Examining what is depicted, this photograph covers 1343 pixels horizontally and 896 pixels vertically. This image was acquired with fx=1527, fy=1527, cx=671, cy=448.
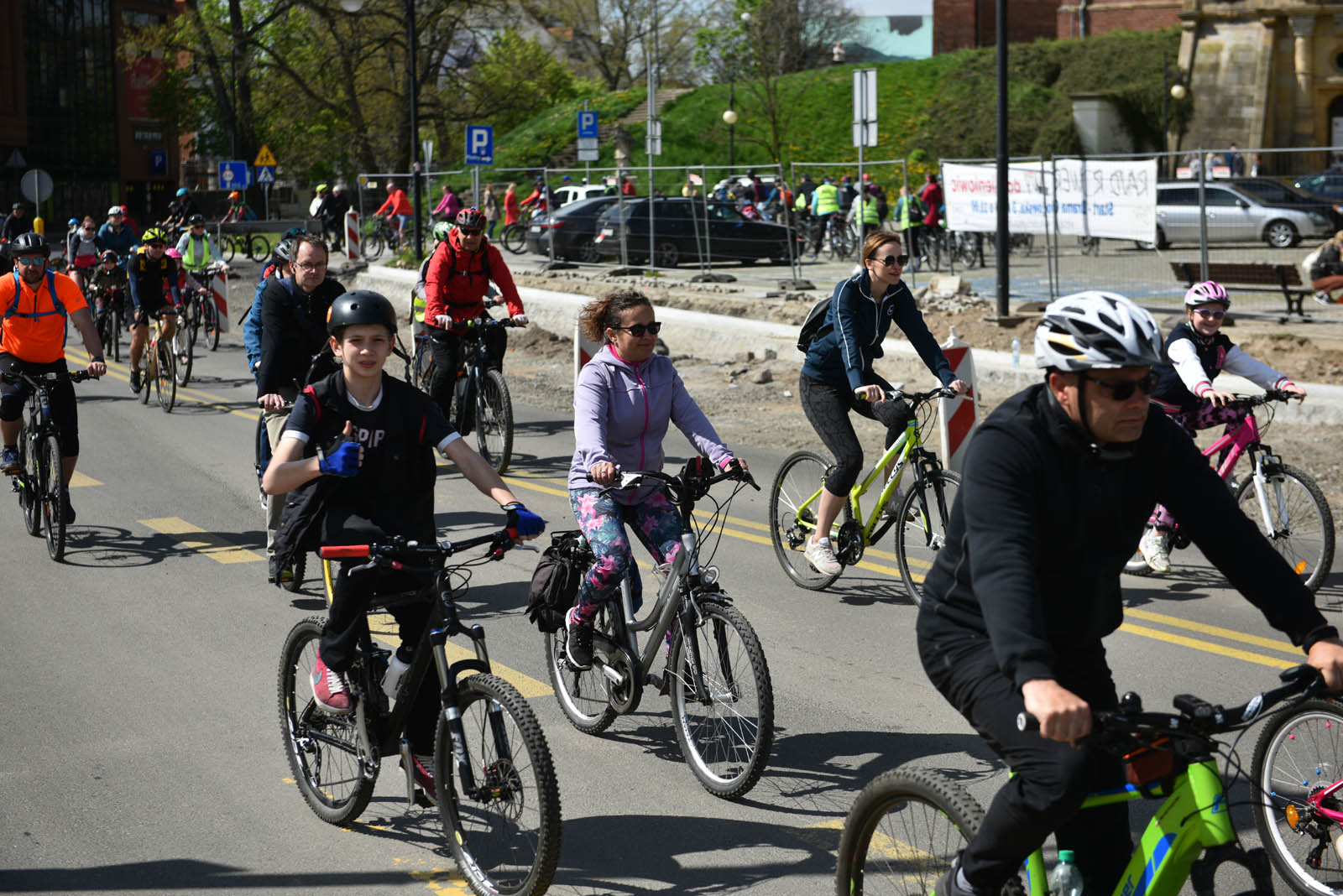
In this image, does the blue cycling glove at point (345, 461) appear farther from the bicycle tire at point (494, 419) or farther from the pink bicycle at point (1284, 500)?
the bicycle tire at point (494, 419)

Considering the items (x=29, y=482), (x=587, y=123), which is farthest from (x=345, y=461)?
(x=587, y=123)

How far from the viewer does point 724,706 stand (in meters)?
5.46

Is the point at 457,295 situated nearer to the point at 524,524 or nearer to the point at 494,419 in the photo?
the point at 494,419

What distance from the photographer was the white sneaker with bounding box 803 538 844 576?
834 cm

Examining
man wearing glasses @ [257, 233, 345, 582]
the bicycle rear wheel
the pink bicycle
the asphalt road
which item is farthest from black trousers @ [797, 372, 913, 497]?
the bicycle rear wheel

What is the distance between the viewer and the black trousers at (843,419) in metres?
8.04

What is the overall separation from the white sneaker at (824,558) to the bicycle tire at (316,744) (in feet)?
11.7

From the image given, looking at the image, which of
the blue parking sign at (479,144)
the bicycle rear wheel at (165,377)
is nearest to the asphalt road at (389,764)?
the bicycle rear wheel at (165,377)

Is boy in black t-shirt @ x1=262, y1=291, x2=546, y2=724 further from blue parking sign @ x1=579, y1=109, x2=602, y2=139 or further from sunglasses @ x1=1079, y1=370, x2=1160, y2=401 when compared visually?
blue parking sign @ x1=579, y1=109, x2=602, y2=139

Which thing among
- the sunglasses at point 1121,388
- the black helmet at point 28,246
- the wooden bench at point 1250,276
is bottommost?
the sunglasses at point 1121,388

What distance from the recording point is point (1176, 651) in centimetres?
722

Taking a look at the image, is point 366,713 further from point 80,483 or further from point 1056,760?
point 80,483

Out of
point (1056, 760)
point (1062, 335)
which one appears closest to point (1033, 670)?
point (1056, 760)

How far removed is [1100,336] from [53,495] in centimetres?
820
